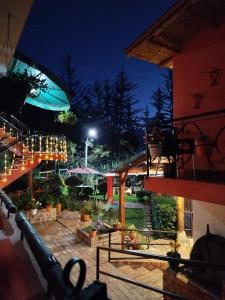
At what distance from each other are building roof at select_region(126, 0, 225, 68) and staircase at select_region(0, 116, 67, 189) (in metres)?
5.18

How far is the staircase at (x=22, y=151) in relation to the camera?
1076 centimetres

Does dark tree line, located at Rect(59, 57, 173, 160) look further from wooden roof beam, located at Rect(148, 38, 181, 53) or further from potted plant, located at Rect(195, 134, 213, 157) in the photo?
potted plant, located at Rect(195, 134, 213, 157)

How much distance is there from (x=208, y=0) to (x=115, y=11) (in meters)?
30.3

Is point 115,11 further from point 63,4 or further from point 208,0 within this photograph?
point 208,0

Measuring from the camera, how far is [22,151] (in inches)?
512

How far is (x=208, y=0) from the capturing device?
19.4ft

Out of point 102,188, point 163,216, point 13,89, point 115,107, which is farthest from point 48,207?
point 115,107

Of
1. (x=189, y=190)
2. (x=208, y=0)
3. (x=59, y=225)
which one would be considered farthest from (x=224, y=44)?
(x=59, y=225)

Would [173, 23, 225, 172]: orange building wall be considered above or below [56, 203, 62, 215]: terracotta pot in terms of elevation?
above

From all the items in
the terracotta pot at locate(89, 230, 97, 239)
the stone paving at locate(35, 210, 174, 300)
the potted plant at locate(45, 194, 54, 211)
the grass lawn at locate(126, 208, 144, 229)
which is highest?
the potted plant at locate(45, 194, 54, 211)

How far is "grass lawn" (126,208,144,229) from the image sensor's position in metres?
16.2

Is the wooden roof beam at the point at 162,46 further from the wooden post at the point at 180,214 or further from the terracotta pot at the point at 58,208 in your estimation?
the terracotta pot at the point at 58,208

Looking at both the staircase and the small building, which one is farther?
the staircase

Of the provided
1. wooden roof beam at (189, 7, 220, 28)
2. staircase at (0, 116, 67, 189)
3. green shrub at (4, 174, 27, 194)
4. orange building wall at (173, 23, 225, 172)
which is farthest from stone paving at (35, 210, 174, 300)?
wooden roof beam at (189, 7, 220, 28)
